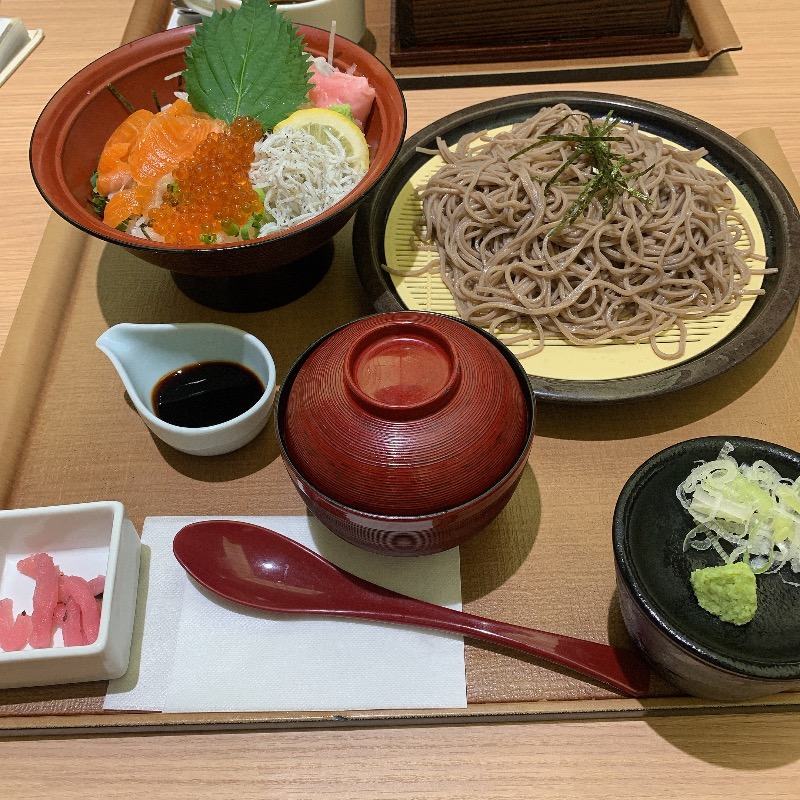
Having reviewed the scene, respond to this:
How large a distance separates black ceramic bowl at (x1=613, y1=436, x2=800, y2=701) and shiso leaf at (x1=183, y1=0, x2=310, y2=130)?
4.07 feet

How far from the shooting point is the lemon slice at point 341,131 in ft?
5.19

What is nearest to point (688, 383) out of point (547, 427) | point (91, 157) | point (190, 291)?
point (547, 427)

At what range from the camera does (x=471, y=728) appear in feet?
3.62

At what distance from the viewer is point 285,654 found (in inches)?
45.3

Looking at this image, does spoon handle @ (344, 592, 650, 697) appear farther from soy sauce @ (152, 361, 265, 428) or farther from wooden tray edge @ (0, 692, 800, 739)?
soy sauce @ (152, 361, 265, 428)

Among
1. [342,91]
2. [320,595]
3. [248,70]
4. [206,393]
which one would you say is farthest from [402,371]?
[248,70]

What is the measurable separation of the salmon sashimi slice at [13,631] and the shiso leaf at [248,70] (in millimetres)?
1209

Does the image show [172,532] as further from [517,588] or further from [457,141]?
[457,141]

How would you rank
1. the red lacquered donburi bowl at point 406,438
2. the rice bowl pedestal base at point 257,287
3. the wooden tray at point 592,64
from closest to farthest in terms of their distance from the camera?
the red lacquered donburi bowl at point 406,438 → the rice bowl pedestal base at point 257,287 → the wooden tray at point 592,64

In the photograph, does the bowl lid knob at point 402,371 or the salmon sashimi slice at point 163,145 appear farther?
the salmon sashimi slice at point 163,145

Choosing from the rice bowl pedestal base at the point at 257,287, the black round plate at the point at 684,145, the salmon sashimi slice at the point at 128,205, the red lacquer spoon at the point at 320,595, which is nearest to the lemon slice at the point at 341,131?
the black round plate at the point at 684,145

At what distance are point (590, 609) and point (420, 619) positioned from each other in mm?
307

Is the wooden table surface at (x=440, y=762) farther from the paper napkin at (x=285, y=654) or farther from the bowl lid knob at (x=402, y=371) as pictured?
the bowl lid knob at (x=402, y=371)

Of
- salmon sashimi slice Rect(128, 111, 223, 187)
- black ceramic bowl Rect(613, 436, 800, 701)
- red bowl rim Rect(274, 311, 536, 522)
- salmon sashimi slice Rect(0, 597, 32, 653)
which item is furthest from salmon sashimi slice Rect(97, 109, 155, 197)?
black ceramic bowl Rect(613, 436, 800, 701)
